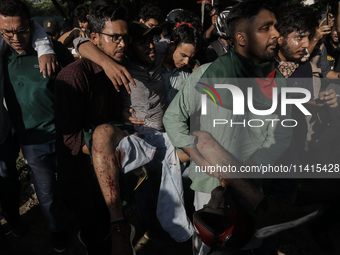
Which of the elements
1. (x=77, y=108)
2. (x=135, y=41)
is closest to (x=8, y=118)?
(x=77, y=108)

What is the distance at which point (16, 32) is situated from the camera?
2.69 m

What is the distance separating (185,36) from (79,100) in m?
1.57

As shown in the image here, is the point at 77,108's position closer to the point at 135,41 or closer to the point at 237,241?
the point at 135,41

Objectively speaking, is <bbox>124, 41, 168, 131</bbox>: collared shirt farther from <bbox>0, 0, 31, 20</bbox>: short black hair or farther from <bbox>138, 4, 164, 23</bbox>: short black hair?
<bbox>138, 4, 164, 23</bbox>: short black hair

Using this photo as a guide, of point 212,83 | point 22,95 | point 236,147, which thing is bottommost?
point 236,147

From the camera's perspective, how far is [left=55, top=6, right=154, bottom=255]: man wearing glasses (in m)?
2.06

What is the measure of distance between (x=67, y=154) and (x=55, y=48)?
4.32 feet

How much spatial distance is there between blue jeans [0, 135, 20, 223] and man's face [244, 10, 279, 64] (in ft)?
8.92

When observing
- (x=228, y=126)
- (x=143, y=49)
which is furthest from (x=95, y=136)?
(x=143, y=49)

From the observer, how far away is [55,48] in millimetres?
3127

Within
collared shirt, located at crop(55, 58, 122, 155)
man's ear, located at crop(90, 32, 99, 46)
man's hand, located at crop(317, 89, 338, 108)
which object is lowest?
Result: man's hand, located at crop(317, 89, 338, 108)

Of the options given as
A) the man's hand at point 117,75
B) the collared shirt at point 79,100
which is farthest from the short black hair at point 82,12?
the man's hand at point 117,75

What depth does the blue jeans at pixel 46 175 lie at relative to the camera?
3018mm

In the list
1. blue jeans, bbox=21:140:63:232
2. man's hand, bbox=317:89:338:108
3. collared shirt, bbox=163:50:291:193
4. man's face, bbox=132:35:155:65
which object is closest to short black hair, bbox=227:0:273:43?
collared shirt, bbox=163:50:291:193
